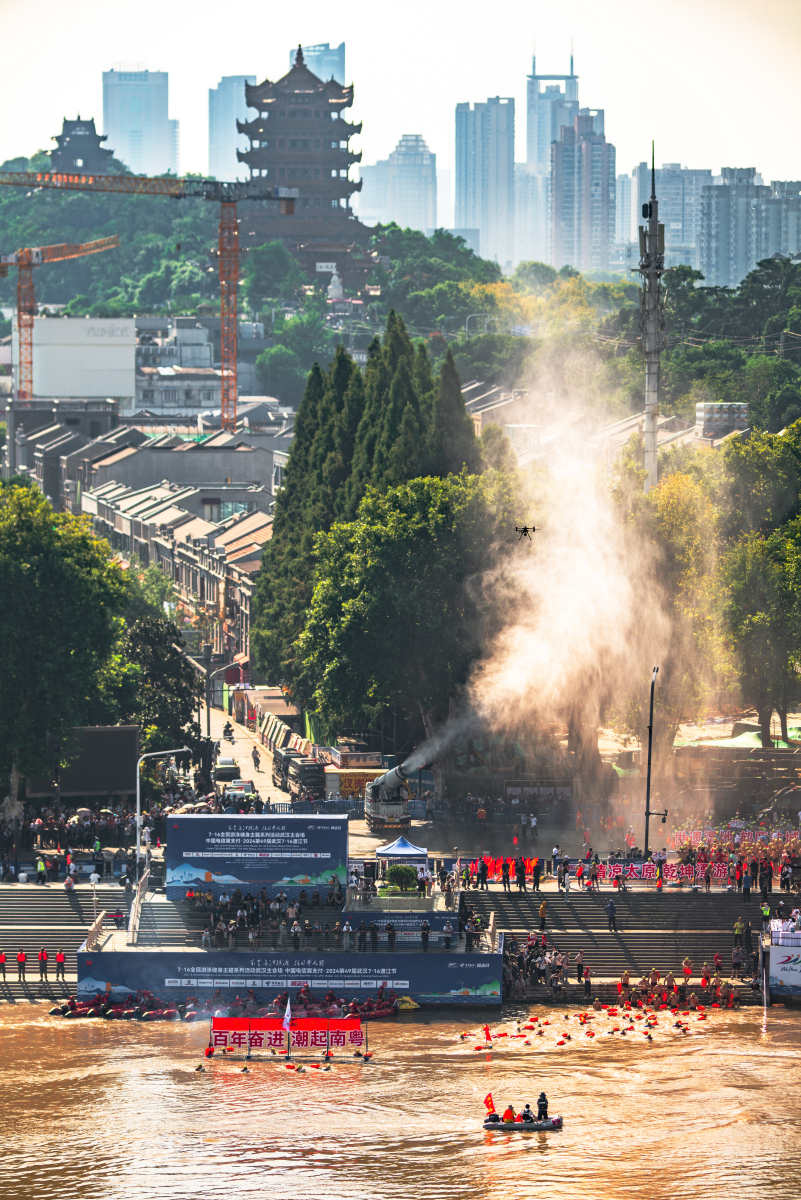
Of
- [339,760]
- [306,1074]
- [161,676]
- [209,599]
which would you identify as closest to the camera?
[306,1074]

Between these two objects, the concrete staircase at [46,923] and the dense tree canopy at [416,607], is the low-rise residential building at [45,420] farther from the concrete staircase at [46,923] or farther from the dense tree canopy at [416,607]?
the concrete staircase at [46,923]

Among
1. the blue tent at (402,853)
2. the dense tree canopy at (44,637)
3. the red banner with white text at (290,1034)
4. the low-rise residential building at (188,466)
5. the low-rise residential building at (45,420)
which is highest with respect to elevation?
the low-rise residential building at (45,420)

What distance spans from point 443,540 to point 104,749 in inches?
606

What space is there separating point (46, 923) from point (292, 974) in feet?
28.1

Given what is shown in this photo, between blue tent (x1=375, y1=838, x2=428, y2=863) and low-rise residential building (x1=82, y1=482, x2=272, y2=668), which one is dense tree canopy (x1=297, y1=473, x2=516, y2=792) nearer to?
blue tent (x1=375, y1=838, x2=428, y2=863)

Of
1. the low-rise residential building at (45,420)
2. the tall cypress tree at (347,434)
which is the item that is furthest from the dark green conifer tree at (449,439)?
the low-rise residential building at (45,420)

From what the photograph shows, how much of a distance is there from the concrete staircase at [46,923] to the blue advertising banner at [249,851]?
2.83 m

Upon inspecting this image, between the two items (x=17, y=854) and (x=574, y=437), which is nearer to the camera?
(x=17, y=854)

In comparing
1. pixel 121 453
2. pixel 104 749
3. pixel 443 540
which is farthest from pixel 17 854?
pixel 121 453

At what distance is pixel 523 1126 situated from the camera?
4394 centimetres

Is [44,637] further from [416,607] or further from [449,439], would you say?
[449,439]

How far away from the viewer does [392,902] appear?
184ft

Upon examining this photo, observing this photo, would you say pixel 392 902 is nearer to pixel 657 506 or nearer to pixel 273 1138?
pixel 273 1138

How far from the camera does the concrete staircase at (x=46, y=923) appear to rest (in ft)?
181
